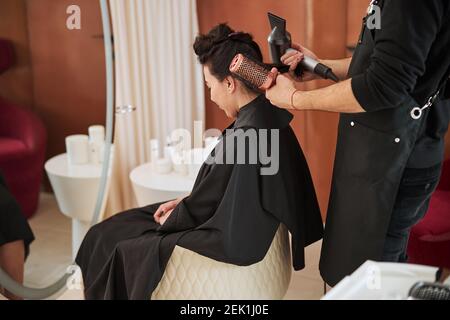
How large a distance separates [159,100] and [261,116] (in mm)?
1109

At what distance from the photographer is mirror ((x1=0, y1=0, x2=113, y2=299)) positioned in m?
1.68

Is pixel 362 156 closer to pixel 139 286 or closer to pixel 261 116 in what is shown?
pixel 261 116

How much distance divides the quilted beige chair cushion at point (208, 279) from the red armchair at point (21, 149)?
1.84ft

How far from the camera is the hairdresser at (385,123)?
1.25 meters

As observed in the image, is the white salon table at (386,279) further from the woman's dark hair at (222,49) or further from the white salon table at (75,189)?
the white salon table at (75,189)

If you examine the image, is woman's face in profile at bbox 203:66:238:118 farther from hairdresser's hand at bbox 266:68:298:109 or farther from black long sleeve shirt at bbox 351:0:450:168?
black long sleeve shirt at bbox 351:0:450:168

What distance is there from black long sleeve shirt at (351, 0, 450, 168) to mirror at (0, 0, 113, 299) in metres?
1.00

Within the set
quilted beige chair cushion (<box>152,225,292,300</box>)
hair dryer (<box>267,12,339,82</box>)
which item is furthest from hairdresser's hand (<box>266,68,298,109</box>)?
quilted beige chair cushion (<box>152,225,292,300</box>)

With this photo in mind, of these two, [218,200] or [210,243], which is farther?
[218,200]

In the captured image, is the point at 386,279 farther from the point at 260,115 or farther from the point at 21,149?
the point at 21,149

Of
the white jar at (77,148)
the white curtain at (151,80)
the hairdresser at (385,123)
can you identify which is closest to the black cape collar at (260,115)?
the hairdresser at (385,123)

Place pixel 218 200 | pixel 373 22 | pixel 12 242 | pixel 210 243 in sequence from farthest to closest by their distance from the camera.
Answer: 1. pixel 12 242
2. pixel 218 200
3. pixel 210 243
4. pixel 373 22

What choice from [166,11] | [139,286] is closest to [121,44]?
[166,11]

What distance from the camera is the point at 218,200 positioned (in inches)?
65.0
